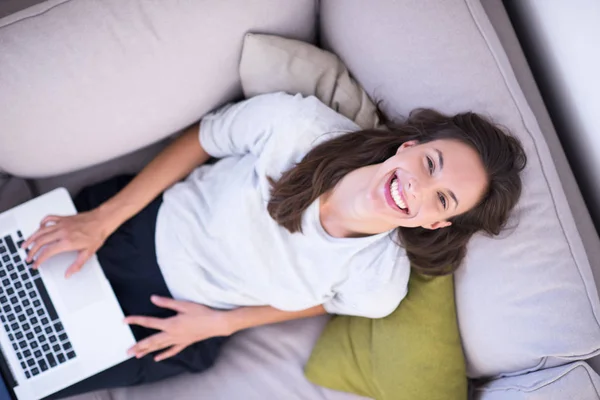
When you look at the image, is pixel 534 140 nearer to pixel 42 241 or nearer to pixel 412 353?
pixel 412 353

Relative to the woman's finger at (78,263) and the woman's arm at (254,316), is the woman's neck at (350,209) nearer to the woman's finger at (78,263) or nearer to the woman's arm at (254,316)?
the woman's arm at (254,316)

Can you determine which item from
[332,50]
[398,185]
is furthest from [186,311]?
[332,50]

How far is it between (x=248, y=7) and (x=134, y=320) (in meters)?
0.70

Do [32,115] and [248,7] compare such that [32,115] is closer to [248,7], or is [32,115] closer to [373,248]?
[248,7]

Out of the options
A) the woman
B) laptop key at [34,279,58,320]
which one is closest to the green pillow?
the woman

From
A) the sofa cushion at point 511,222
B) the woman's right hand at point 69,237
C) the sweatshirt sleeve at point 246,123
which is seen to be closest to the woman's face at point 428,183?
the sofa cushion at point 511,222

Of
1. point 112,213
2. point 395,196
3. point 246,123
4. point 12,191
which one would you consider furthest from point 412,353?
point 12,191

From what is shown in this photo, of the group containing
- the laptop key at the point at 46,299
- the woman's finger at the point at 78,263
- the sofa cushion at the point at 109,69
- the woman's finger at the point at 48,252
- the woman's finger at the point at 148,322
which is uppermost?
the sofa cushion at the point at 109,69

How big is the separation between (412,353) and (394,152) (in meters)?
0.43

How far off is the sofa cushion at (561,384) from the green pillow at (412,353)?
131 mm

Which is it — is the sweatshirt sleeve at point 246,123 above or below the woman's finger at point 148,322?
above

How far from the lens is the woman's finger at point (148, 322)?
1.13m

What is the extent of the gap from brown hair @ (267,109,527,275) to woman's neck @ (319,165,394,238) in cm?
2

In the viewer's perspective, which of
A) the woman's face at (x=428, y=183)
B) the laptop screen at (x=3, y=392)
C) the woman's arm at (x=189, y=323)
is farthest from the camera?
the woman's arm at (x=189, y=323)
